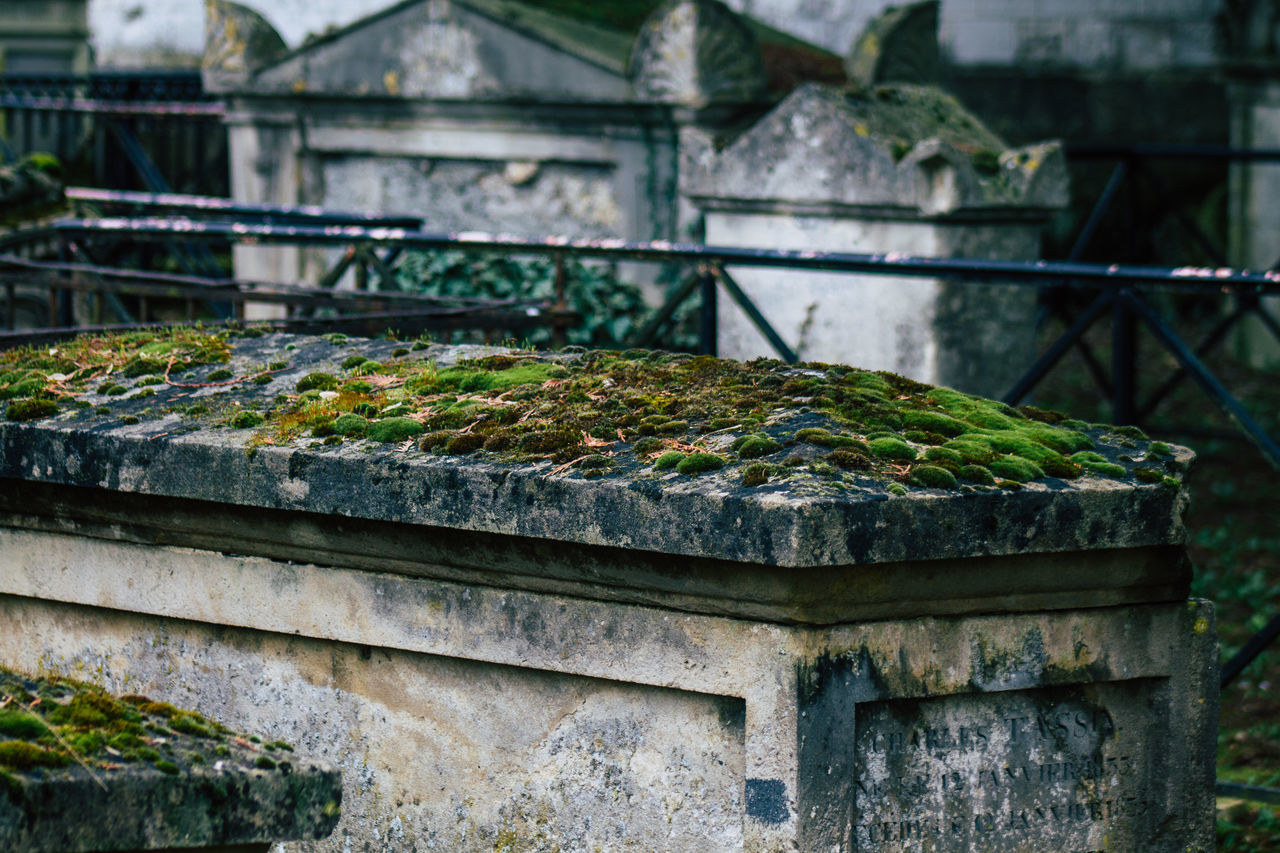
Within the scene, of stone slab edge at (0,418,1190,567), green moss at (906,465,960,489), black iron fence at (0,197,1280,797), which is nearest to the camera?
stone slab edge at (0,418,1190,567)

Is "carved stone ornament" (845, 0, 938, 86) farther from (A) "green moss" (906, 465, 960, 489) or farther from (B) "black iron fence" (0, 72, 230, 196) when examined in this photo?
(A) "green moss" (906, 465, 960, 489)

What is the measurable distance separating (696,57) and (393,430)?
4.69 meters

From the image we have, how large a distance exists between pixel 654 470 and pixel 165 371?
106 cm

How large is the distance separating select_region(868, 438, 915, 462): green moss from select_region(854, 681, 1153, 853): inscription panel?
1.12ft

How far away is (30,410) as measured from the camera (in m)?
2.56

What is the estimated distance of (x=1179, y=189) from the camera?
1330 centimetres

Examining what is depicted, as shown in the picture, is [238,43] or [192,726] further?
[238,43]

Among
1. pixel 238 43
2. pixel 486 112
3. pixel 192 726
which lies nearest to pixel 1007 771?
pixel 192 726

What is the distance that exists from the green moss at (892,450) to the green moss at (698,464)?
0.73 feet

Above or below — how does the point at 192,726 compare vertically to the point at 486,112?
below

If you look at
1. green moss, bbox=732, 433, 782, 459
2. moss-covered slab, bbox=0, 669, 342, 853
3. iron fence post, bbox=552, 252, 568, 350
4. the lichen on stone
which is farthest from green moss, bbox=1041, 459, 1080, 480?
iron fence post, bbox=552, 252, 568, 350

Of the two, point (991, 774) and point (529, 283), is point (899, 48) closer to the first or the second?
point (529, 283)

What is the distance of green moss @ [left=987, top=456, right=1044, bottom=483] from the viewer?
2.18 meters

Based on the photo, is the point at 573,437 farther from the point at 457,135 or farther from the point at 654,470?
the point at 457,135
